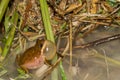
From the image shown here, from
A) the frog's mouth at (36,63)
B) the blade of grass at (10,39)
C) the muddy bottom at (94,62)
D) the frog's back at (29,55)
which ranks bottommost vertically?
the muddy bottom at (94,62)

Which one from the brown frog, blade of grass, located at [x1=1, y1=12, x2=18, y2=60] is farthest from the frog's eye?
blade of grass, located at [x1=1, y1=12, x2=18, y2=60]

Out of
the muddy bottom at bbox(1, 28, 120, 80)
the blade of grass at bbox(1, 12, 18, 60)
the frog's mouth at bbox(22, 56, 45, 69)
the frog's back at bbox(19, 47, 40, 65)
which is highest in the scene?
the blade of grass at bbox(1, 12, 18, 60)

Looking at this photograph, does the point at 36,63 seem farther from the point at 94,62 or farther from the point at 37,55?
the point at 94,62

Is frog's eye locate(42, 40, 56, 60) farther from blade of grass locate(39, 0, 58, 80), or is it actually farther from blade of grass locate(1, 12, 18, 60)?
blade of grass locate(1, 12, 18, 60)

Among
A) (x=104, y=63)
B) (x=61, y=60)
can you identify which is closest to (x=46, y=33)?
(x=61, y=60)

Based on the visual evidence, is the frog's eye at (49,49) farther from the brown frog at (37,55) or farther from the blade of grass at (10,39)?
the blade of grass at (10,39)

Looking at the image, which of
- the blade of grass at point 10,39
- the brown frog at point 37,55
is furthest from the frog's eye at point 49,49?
the blade of grass at point 10,39

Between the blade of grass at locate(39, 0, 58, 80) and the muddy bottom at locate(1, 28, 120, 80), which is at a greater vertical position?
the blade of grass at locate(39, 0, 58, 80)
